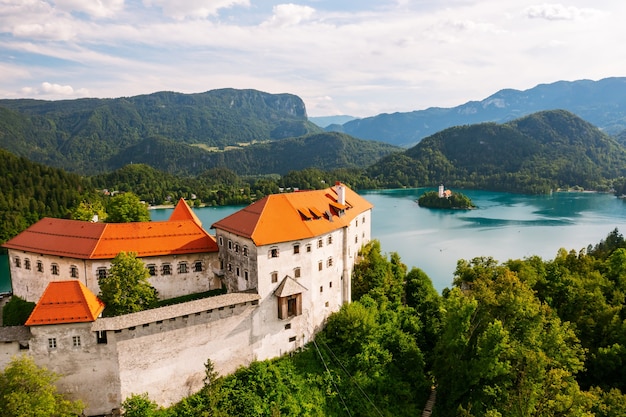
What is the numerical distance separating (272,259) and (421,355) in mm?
14538

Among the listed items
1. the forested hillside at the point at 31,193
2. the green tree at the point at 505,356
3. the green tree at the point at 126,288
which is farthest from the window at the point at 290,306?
the forested hillside at the point at 31,193

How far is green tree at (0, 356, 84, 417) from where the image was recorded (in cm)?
2059

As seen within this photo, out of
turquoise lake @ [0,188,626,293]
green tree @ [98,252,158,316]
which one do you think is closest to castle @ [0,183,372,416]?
green tree @ [98,252,158,316]

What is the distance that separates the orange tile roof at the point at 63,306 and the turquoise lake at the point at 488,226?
149ft

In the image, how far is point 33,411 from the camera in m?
20.8

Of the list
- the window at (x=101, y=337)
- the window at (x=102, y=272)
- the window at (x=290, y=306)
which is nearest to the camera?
the window at (x=101, y=337)

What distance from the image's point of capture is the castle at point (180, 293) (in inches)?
943

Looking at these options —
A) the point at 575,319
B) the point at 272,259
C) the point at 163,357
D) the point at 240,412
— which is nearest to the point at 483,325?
the point at 575,319

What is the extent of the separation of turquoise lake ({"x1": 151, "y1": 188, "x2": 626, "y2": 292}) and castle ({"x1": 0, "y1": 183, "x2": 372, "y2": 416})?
31.9 metres

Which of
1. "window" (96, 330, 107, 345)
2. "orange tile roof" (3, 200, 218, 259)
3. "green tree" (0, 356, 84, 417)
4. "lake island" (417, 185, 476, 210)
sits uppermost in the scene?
"orange tile roof" (3, 200, 218, 259)

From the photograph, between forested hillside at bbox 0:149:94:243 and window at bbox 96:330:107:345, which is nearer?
window at bbox 96:330:107:345

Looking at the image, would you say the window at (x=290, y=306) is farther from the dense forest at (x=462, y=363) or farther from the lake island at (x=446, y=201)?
the lake island at (x=446, y=201)

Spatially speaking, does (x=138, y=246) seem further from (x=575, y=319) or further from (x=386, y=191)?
(x=386, y=191)

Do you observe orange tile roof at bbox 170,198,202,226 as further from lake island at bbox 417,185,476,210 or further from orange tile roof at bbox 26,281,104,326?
lake island at bbox 417,185,476,210
